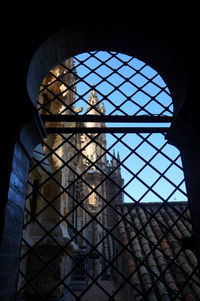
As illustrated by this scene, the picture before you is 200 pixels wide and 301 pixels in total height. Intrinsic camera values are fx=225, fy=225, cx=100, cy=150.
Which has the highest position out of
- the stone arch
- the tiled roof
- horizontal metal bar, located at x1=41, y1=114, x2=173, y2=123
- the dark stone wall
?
the stone arch

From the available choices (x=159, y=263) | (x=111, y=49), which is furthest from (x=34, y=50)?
(x=159, y=263)

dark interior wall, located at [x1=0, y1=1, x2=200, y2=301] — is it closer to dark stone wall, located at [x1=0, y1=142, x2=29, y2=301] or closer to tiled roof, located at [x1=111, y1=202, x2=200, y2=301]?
dark stone wall, located at [x1=0, y1=142, x2=29, y2=301]

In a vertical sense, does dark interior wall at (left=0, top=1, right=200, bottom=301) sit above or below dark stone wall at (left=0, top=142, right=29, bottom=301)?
above

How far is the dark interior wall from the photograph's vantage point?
1.69 meters

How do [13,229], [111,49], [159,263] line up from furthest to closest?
[159,263], [111,49], [13,229]

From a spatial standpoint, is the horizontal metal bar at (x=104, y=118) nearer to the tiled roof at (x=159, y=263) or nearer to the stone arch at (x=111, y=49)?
the stone arch at (x=111, y=49)

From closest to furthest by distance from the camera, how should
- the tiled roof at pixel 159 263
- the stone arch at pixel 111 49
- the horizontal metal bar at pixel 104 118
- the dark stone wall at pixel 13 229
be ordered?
1. the dark stone wall at pixel 13 229
2. the stone arch at pixel 111 49
3. the horizontal metal bar at pixel 104 118
4. the tiled roof at pixel 159 263

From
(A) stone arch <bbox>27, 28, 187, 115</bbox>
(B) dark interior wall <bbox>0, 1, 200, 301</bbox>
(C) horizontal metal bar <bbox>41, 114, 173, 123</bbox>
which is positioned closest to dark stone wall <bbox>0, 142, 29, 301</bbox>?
(B) dark interior wall <bbox>0, 1, 200, 301</bbox>

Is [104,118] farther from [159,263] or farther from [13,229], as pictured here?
[159,263]

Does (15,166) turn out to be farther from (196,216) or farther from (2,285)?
(196,216)

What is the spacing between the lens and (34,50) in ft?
6.14

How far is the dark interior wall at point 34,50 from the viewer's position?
5.55 feet

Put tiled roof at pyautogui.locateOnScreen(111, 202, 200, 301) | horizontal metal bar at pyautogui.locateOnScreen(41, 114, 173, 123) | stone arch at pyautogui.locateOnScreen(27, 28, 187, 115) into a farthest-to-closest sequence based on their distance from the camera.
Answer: tiled roof at pyautogui.locateOnScreen(111, 202, 200, 301)
horizontal metal bar at pyautogui.locateOnScreen(41, 114, 173, 123)
stone arch at pyautogui.locateOnScreen(27, 28, 187, 115)

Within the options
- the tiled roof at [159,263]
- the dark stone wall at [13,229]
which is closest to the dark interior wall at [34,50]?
the dark stone wall at [13,229]
